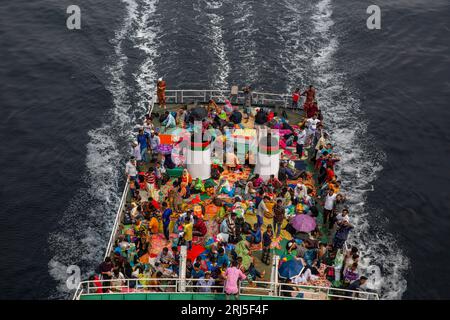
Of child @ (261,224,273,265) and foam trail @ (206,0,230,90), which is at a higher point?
foam trail @ (206,0,230,90)

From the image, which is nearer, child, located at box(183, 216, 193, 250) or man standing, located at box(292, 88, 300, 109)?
child, located at box(183, 216, 193, 250)

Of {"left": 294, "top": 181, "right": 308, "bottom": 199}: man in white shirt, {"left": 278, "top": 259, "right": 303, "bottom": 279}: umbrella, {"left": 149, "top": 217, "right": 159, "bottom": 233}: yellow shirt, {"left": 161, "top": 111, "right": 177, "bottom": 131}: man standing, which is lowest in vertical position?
{"left": 278, "top": 259, "right": 303, "bottom": 279}: umbrella

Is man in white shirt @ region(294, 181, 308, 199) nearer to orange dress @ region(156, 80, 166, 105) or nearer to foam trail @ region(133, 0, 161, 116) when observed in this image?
orange dress @ region(156, 80, 166, 105)

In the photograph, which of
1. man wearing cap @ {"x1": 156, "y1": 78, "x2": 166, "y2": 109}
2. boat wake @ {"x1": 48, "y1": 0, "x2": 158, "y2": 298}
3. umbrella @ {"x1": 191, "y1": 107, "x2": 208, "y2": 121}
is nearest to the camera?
boat wake @ {"x1": 48, "y1": 0, "x2": 158, "y2": 298}

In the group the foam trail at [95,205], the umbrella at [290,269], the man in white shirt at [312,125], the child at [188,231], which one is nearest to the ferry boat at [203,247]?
the umbrella at [290,269]

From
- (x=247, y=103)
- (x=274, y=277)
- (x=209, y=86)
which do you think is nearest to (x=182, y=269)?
(x=274, y=277)

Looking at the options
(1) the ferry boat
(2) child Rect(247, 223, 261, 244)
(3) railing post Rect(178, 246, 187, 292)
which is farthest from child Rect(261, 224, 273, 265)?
(3) railing post Rect(178, 246, 187, 292)

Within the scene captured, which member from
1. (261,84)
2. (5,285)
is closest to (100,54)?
(261,84)

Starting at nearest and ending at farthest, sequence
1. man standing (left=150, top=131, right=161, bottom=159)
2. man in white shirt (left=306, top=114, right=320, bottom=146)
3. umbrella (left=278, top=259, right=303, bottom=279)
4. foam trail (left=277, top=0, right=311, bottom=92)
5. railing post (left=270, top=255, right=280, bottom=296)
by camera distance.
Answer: railing post (left=270, top=255, right=280, bottom=296) < umbrella (left=278, top=259, right=303, bottom=279) < man standing (left=150, top=131, right=161, bottom=159) < man in white shirt (left=306, top=114, right=320, bottom=146) < foam trail (left=277, top=0, right=311, bottom=92)
